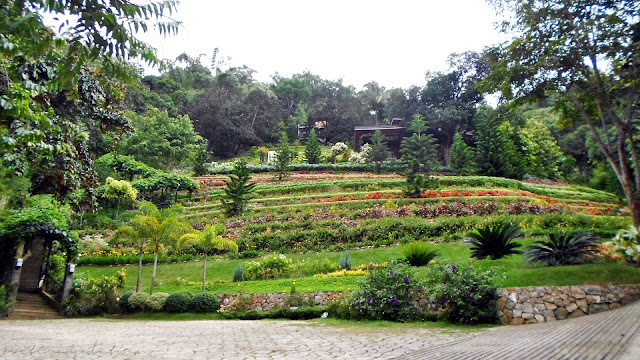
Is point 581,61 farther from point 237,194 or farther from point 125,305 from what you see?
point 237,194

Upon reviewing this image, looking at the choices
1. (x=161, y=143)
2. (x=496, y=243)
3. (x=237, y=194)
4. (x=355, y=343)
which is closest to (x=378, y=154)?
(x=237, y=194)

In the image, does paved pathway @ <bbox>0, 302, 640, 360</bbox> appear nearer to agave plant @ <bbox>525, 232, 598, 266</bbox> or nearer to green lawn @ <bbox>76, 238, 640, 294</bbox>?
green lawn @ <bbox>76, 238, 640, 294</bbox>

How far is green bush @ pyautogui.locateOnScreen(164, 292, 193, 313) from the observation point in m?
11.4

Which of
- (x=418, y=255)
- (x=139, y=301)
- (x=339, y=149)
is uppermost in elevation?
(x=339, y=149)

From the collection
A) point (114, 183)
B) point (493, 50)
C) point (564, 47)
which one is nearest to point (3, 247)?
point (114, 183)

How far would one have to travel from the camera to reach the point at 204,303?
11.4 m

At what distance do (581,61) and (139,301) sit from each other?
1490 cm

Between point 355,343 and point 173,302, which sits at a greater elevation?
point 355,343

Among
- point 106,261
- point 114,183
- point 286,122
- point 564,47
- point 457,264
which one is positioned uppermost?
point 286,122

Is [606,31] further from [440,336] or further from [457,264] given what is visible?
[440,336]

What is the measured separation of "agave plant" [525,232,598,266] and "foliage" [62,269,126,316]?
12306 mm

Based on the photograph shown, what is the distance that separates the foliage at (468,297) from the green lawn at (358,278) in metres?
0.36

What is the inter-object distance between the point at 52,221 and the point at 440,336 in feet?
41.4

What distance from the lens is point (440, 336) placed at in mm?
6230
